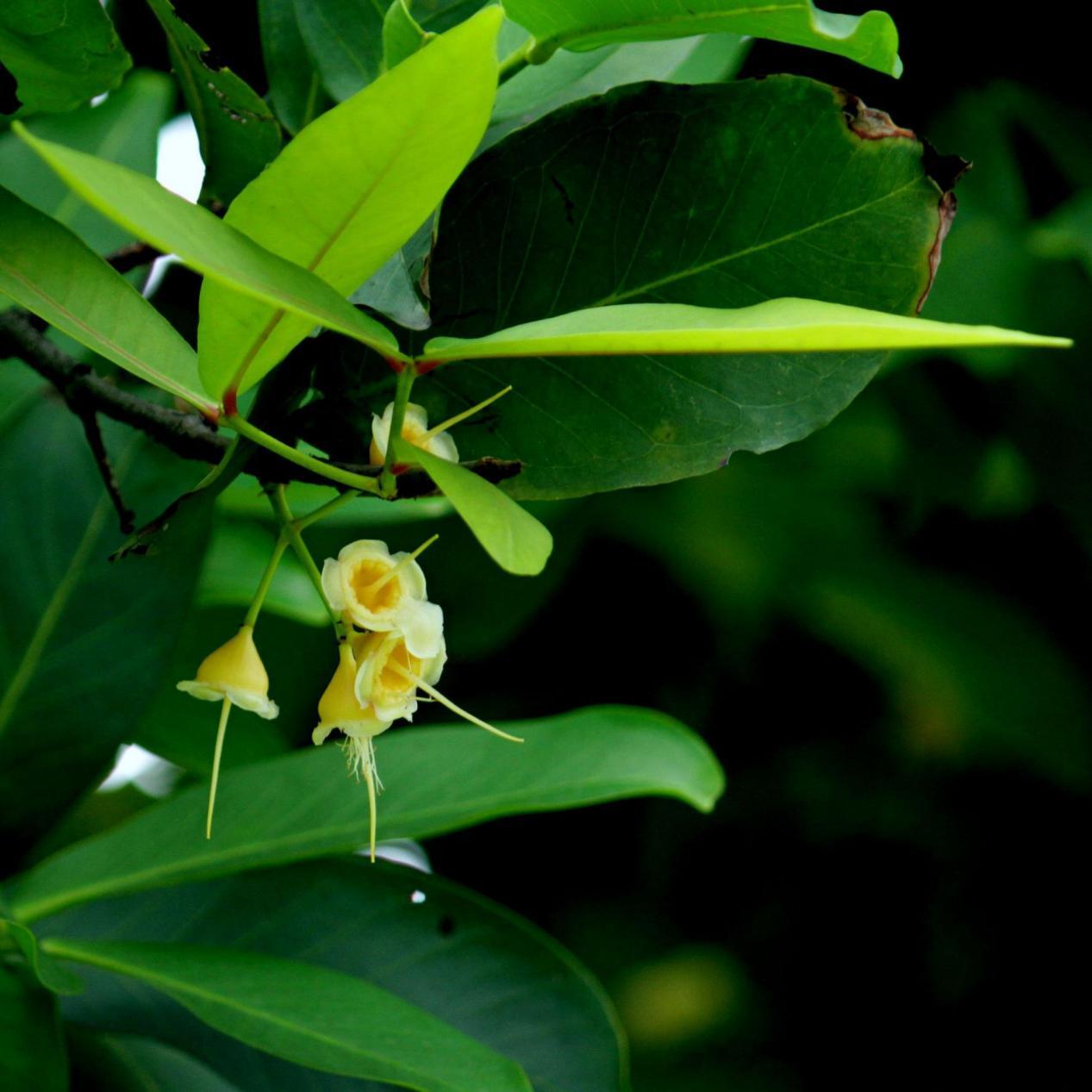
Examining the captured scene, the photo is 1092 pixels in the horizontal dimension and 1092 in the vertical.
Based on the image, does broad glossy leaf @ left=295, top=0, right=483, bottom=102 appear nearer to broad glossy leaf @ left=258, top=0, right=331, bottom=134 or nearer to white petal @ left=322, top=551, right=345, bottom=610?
broad glossy leaf @ left=258, top=0, right=331, bottom=134

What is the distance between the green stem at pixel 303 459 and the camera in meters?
0.40

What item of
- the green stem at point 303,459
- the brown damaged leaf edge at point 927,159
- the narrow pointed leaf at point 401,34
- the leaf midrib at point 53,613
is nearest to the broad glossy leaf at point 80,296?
the green stem at point 303,459

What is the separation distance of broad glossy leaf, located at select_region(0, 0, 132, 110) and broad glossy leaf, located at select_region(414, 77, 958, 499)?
15 centimetres

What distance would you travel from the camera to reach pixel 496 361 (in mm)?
485

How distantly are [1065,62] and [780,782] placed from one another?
94 centimetres

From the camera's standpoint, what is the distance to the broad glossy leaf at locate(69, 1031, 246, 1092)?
773 millimetres

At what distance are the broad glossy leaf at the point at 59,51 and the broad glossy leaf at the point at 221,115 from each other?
3cm

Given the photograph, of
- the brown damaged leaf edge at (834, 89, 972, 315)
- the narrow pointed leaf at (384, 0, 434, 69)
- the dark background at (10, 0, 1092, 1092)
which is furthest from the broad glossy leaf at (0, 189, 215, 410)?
the dark background at (10, 0, 1092, 1092)

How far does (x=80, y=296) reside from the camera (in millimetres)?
418

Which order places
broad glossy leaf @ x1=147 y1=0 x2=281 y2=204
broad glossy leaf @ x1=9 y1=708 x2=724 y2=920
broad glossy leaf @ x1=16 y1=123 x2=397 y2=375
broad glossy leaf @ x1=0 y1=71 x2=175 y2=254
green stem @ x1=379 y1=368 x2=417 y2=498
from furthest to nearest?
broad glossy leaf @ x1=0 y1=71 x2=175 y2=254 < broad glossy leaf @ x1=9 y1=708 x2=724 y2=920 < broad glossy leaf @ x1=147 y1=0 x2=281 y2=204 < green stem @ x1=379 y1=368 x2=417 y2=498 < broad glossy leaf @ x1=16 y1=123 x2=397 y2=375

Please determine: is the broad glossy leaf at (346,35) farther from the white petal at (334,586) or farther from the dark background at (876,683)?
the dark background at (876,683)

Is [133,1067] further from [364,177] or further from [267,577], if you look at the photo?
[364,177]

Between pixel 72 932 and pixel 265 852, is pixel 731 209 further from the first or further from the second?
pixel 72 932

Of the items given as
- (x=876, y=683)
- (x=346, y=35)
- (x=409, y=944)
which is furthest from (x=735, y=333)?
(x=876, y=683)
